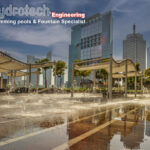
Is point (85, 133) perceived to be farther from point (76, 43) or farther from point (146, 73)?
point (76, 43)

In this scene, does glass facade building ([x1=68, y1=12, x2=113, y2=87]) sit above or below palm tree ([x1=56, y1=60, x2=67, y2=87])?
above

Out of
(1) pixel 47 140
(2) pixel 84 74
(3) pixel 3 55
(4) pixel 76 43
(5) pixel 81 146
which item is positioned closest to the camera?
(5) pixel 81 146

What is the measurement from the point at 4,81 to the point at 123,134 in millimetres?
54161

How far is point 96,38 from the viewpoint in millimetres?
154000

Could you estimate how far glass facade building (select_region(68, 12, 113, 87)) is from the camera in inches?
5856

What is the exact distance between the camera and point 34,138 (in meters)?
4.43

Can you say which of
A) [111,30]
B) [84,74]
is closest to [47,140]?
[84,74]

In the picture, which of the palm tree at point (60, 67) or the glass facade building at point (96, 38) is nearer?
the palm tree at point (60, 67)

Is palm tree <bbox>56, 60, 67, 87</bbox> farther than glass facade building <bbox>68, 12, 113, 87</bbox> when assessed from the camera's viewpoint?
No

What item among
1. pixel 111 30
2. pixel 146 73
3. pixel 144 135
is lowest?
pixel 144 135

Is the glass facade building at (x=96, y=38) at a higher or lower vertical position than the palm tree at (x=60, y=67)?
higher

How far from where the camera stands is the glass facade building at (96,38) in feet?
488

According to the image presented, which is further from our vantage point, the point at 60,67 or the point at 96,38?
the point at 96,38

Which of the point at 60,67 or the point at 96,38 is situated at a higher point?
the point at 96,38
